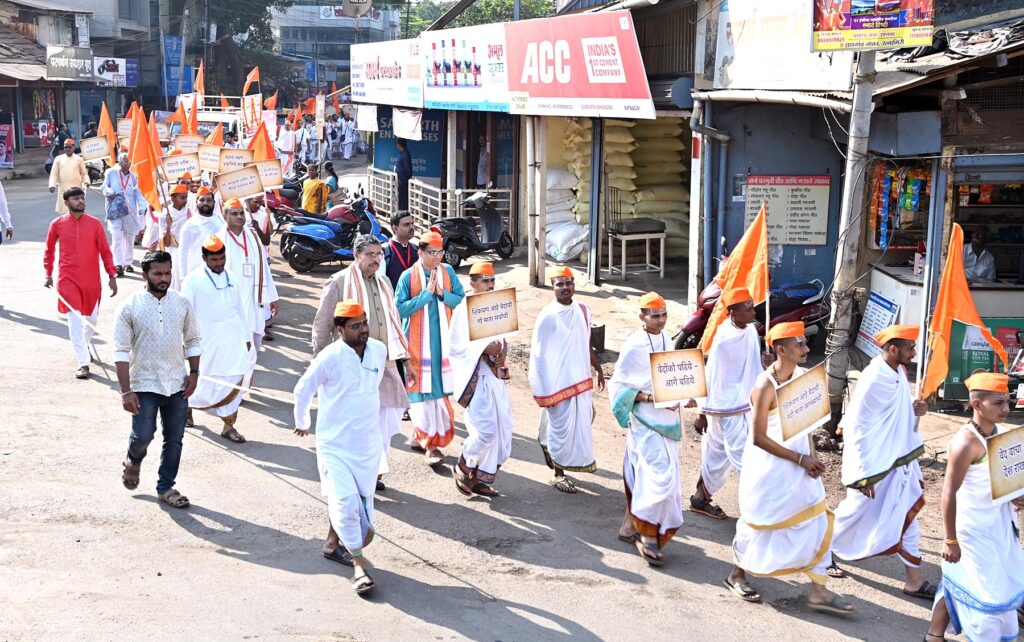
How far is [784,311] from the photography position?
11.9m

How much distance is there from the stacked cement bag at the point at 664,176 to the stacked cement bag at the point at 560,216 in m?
1.05

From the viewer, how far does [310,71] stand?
187ft

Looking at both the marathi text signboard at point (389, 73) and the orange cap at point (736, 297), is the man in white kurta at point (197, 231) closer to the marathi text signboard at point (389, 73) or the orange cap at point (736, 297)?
the orange cap at point (736, 297)

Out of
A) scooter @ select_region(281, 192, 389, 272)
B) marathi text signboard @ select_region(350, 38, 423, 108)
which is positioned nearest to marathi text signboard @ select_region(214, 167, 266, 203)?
scooter @ select_region(281, 192, 389, 272)

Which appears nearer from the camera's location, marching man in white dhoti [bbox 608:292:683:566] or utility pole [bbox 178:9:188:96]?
marching man in white dhoti [bbox 608:292:683:566]

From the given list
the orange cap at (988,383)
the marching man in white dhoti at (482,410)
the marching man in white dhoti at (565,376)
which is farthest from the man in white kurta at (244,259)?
the orange cap at (988,383)

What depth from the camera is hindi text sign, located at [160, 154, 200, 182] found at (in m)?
14.1

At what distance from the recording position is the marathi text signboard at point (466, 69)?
16.8 metres

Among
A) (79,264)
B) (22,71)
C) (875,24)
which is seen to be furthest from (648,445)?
(22,71)

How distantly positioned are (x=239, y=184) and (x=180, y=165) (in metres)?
3.16

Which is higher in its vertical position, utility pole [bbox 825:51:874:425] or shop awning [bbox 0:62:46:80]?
shop awning [bbox 0:62:46:80]

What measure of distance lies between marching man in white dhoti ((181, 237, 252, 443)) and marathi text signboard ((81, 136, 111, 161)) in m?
10.2

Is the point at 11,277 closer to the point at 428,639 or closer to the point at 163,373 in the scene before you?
the point at 163,373

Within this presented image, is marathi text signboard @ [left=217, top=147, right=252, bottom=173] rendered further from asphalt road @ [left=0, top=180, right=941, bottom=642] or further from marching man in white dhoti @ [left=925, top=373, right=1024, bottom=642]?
marching man in white dhoti @ [left=925, top=373, right=1024, bottom=642]
